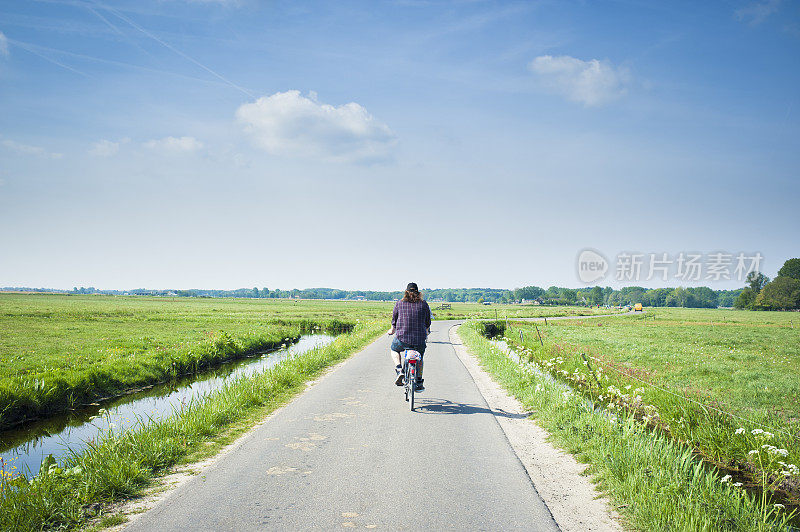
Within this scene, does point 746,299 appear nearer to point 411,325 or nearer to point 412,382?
point 411,325

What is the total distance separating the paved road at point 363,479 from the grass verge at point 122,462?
0.62 m

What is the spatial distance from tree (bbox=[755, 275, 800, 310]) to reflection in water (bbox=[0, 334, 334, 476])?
129 m

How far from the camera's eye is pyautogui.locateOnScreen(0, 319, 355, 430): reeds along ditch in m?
12.3

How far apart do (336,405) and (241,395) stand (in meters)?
1.96

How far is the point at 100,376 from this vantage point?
15477 millimetres

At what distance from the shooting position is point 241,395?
9.03m

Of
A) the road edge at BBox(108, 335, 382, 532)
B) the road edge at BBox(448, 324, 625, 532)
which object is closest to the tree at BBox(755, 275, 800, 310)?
the road edge at BBox(448, 324, 625, 532)

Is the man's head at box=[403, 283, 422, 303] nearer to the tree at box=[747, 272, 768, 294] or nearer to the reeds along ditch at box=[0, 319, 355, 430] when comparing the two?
the reeds along ditch at box=[0, 319, 355, 430]

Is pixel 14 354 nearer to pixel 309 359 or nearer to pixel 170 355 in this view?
pixel 170 355

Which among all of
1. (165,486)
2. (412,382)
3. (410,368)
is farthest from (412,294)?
(165,486)

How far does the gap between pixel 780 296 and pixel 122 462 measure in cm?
13700

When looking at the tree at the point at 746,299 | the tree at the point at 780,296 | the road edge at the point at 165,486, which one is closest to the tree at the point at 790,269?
the tree at the point at 746,299

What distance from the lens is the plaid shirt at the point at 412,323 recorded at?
9180 mm

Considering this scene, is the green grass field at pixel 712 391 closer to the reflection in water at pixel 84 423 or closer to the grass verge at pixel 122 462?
the grass verge at pixel 122 462
